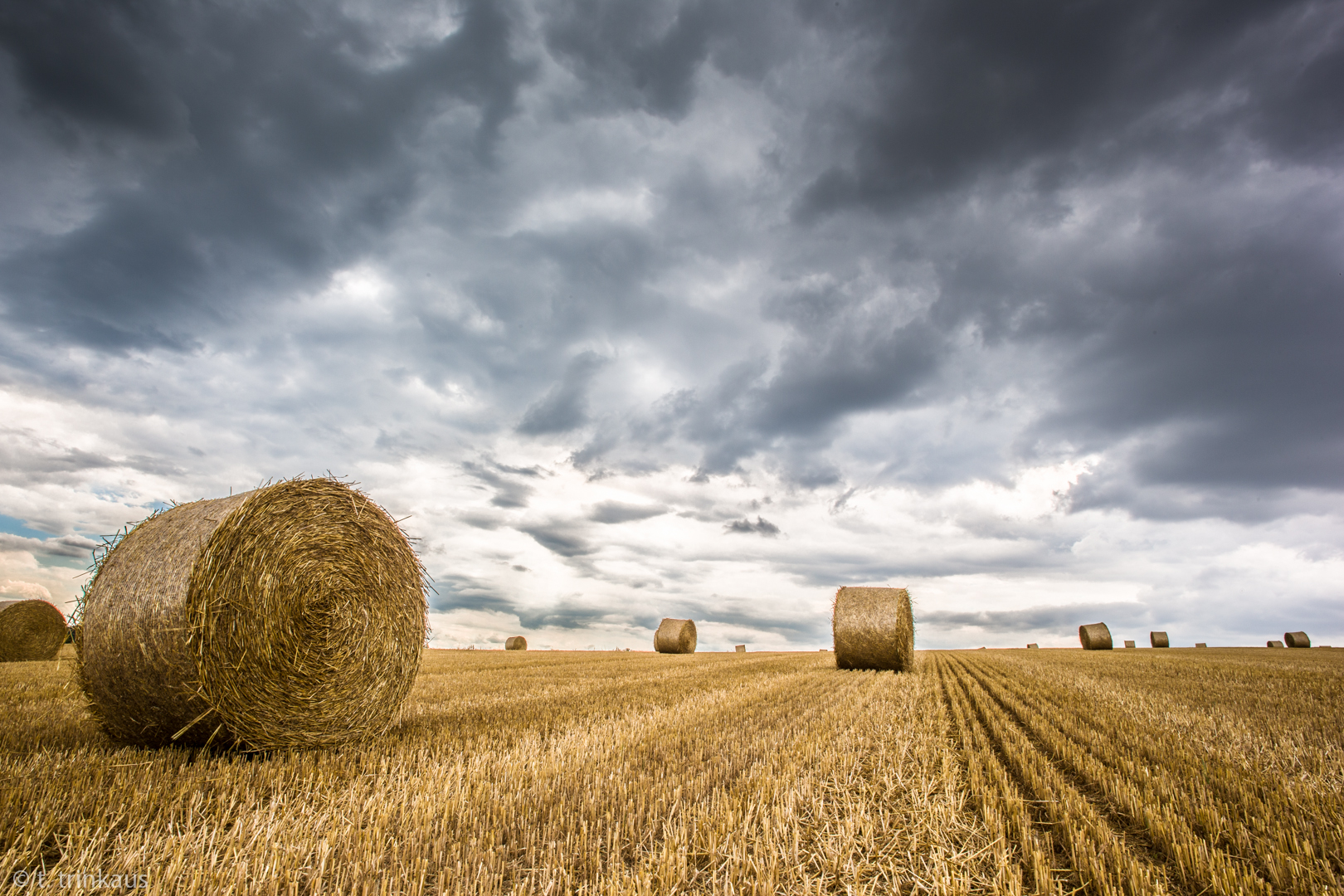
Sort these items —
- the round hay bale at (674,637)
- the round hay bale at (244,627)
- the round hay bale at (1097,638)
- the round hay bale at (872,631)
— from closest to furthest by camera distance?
the round hay bale at (244,627), the round hay bale at (872,631), the round hay bale at (674,637), the round hay bale at (1097,638)

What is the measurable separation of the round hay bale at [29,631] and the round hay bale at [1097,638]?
3803 centimetres

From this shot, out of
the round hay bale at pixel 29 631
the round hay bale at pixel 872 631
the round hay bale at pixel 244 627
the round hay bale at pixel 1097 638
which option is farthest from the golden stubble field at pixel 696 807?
the round hay bale at pixel 1097 638

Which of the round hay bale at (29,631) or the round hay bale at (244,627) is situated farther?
the round hay bale at (29,631)

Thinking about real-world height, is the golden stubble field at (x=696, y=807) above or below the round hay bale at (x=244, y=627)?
below

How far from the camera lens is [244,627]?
4.80m

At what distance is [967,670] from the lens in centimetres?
1409

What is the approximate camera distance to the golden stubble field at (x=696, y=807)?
8.55 ft

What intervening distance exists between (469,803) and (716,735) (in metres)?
2.34

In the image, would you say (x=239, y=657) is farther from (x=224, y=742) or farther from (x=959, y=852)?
(x=959, y=852)

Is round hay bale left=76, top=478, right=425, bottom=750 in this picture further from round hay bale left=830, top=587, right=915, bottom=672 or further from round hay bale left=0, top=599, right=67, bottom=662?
round hay bale left=0, top=599, right=67, bottom=662

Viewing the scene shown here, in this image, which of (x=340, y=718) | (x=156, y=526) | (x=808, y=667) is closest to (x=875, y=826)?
(x=340, y=718)

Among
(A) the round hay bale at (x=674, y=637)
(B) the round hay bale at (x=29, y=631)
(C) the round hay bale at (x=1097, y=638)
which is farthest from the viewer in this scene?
(C) the round hay bale at (x=1097, y=638)

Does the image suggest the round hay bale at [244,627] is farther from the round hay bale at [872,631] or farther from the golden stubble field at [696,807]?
the round hay bale at [872,631]

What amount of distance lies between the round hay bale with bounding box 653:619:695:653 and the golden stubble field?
16.6 meters
